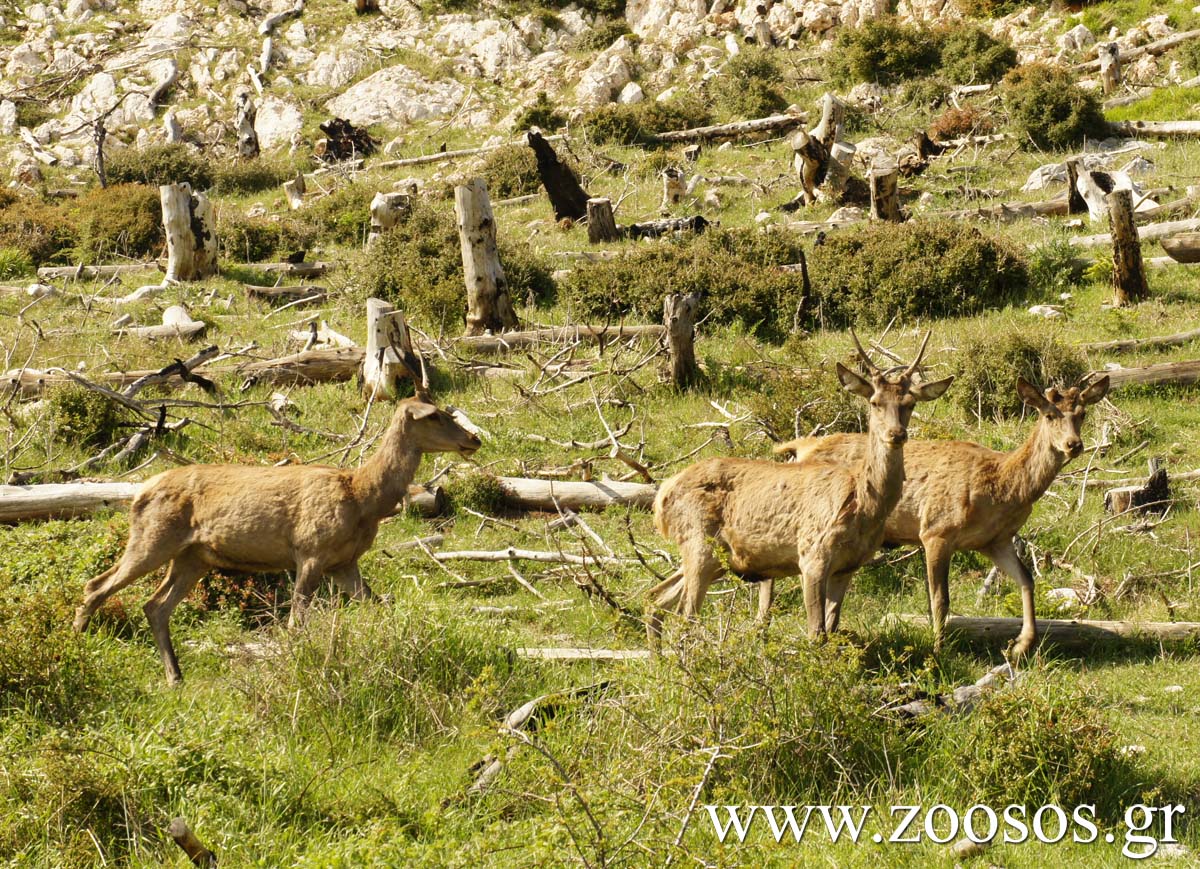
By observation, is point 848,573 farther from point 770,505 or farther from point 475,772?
point 475,772

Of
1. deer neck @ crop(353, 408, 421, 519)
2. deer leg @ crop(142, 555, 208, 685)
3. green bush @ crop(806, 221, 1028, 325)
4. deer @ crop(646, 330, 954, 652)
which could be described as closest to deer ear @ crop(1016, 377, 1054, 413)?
deer @ crop(646, 330, 954, 652)

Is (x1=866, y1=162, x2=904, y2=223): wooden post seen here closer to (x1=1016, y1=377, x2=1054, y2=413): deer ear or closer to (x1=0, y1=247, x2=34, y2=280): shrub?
(x1=1016, y1=377, x2=1054, y2=413): deer ear

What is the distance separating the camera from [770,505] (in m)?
8.67

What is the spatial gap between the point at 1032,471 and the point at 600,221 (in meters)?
13.7

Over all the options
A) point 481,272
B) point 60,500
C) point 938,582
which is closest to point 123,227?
point 481,272

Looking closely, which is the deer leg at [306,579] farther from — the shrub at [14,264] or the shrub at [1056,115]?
the shrub at [1056,115]

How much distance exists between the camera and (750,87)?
31.0 m

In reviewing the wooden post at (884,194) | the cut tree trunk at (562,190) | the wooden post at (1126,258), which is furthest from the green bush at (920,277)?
the cut tree trunk at (562,190)

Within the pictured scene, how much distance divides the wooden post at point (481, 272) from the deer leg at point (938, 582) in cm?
965

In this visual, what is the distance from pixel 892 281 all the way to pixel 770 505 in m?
9.55

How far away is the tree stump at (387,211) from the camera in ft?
72.2

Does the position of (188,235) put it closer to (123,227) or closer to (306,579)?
(123,227)

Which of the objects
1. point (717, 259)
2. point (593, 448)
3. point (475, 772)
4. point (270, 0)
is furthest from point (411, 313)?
point (270, 0)

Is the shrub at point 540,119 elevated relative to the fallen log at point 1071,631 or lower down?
elevated
